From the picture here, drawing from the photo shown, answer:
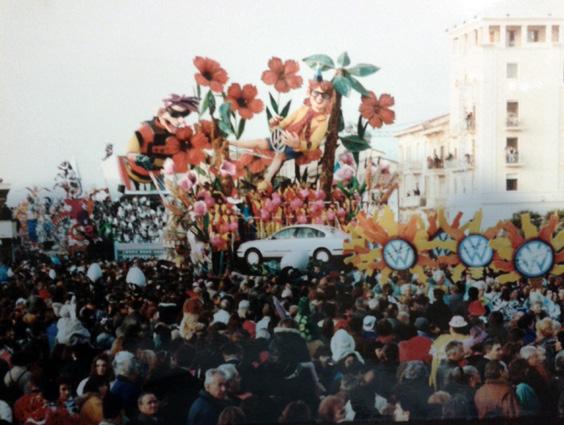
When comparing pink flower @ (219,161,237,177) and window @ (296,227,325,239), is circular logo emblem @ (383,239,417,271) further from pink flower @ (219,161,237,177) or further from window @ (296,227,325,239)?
pink flower @ (219,161,237,177)

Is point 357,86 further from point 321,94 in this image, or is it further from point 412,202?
→ point 412,202

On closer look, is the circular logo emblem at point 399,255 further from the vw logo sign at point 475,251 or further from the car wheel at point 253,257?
the car wheel at point 253,257

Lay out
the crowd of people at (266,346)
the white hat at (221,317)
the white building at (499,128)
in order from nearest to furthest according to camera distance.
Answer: the crowd of people at (266,346)
the white hat at (221,317)
the white building at (499,128)

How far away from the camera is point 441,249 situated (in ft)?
16.8

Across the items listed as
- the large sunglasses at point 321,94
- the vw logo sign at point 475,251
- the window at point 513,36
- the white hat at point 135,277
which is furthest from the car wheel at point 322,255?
the window at point 513,36

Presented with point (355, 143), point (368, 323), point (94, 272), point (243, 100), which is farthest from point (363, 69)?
point (94, 272)

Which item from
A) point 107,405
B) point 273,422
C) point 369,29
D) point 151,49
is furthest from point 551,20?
point 107,405

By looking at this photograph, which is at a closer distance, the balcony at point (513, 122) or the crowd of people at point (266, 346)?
the crowd of people at point (266, 346)

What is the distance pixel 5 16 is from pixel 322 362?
2545 millimetres

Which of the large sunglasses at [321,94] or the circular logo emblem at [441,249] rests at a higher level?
the large sunglasses at [321,94]

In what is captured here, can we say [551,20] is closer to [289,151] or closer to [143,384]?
[289,151]

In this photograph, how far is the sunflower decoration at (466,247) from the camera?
514cm

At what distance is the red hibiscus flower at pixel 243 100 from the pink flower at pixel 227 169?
0.90 ft

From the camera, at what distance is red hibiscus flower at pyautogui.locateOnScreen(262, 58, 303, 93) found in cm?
509
